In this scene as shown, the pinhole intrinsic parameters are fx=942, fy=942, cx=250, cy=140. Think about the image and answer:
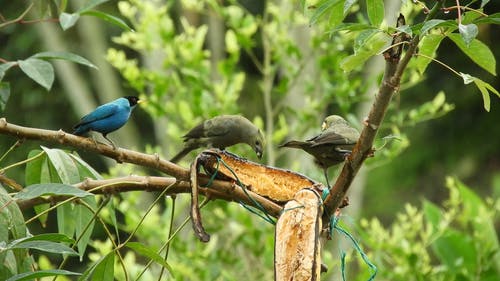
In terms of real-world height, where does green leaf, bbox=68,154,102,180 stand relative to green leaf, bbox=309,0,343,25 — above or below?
below

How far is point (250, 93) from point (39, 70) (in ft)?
21.2

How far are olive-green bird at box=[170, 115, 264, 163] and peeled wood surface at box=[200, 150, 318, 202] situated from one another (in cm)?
165

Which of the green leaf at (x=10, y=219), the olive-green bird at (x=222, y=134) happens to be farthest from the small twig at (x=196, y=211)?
the olive-green bird at (x=222, y=134)

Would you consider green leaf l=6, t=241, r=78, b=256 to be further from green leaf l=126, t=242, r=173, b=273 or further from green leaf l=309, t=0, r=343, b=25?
green leaf l=309, t=0, r=343, b=25

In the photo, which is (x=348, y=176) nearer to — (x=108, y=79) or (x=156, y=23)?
(x=156, y=23)

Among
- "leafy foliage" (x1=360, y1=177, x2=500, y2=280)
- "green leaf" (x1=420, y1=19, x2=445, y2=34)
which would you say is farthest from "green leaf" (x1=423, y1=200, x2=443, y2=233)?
"green leaf" (x1=420, y1=19, x2=445, y2=34)

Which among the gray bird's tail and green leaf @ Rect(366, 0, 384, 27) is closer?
green leaf @ Rect(366, 0, 384, 27)

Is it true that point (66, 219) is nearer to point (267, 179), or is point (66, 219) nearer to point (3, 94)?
point (3, 94)

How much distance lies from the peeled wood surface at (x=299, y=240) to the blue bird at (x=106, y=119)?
1561 millimetres

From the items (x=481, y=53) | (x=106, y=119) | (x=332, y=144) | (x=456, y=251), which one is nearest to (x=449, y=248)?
(x=456, y=251)

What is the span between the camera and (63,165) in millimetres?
2174

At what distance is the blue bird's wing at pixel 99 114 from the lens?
3.35 m

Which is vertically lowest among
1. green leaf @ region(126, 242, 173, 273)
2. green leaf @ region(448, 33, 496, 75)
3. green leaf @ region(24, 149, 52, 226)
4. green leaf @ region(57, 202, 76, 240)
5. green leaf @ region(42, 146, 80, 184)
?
green leaf @ region(57, 202, 76, 240)

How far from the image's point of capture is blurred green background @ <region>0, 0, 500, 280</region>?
4.80 meters
